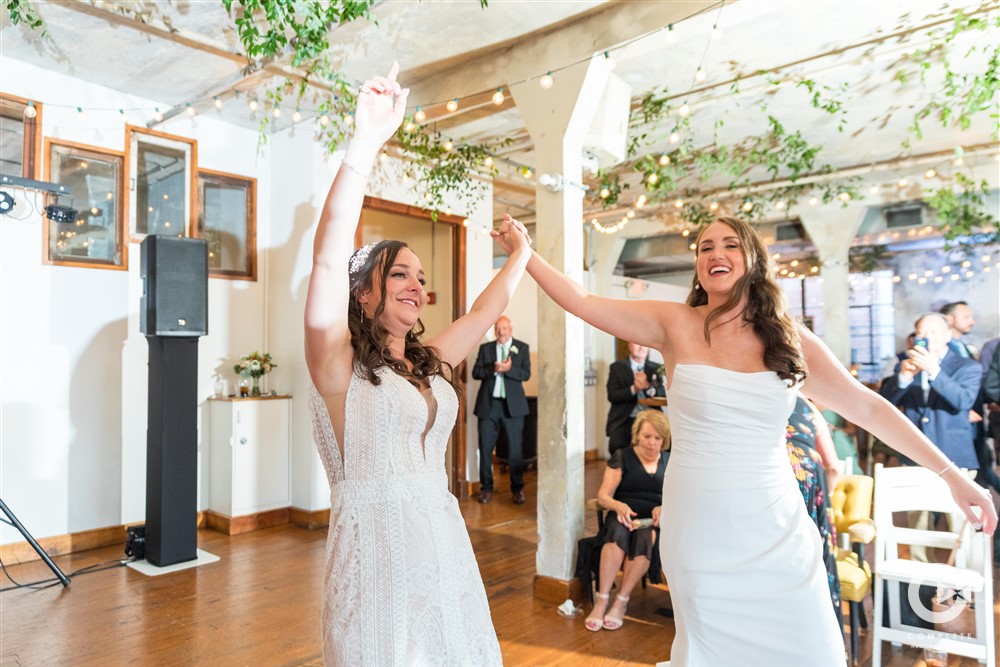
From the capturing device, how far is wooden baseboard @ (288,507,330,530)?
17.7 feet

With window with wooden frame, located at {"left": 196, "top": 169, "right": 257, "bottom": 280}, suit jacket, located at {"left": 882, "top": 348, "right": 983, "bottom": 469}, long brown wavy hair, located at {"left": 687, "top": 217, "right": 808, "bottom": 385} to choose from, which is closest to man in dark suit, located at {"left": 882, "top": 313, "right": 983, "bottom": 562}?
suit jacket, located at {"left": 882, "top": 348, "right": 983, "bottom": 469}

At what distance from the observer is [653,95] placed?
508cm

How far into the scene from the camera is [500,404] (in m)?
6.56

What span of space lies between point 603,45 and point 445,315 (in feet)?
12.6

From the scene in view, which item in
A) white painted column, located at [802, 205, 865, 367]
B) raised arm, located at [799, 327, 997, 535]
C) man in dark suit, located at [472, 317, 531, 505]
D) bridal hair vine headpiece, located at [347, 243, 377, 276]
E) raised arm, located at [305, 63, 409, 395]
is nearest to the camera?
raised arm, located at [305, 63, 409, 395]

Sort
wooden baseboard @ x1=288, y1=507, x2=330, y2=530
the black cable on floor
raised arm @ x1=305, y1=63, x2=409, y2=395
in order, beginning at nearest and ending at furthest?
raised arm @ x1=305, y1=63, x2=409, y2=395, the black cable on floor, wooden baseboard @ x1=288, y1=507, x2=330, y2=530

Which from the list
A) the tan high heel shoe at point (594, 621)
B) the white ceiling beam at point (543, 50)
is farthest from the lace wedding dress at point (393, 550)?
the white ceiling beam at point (543, 50)

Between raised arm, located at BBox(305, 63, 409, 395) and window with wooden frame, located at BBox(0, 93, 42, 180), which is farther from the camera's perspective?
window with wooden frame, located at BBox(0, 93, 42, 180)

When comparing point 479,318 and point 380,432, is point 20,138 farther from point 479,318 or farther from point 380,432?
point 380,432

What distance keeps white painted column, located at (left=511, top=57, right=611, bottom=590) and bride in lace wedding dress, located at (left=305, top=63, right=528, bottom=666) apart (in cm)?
235

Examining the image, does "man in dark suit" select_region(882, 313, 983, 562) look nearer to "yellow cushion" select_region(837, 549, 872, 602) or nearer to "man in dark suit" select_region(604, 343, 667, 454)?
"yellow cushion" select_region(837, 549, 872, 602)

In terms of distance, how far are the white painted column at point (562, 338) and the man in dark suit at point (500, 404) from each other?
258 cm

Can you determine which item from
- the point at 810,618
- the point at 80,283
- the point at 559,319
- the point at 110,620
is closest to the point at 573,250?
the point at 559,319

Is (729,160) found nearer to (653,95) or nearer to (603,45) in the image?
(653,95)
